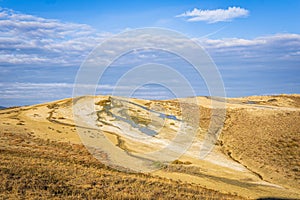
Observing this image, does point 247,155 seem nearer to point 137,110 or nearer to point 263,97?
point 137,110

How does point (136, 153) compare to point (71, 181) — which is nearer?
point (71, 181)

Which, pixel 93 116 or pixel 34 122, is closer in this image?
pixel 34 122

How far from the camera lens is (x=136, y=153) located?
116 ft

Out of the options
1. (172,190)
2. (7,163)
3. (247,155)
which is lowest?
(247,155)

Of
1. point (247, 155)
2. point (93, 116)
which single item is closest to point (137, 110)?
point (93, 116)

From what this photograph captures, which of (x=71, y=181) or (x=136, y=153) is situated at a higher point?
(x=71, y=181)

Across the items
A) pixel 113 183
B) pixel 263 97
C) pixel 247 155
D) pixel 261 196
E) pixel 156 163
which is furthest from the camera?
pixel 263 97

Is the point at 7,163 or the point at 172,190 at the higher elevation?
the point at 7,163

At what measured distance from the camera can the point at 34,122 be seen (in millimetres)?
43438

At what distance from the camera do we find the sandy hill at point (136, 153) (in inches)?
877

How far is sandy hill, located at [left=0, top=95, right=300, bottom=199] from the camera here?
22266 millimetres

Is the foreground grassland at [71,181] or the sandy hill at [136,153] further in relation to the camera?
the sandy hill at [136,153]

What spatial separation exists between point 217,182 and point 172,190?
6.64m

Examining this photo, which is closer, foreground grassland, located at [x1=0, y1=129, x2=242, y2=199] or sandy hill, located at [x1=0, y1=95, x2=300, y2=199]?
foreground grassland, located at [x1=0, y1=129, x2=242, y2=199]
